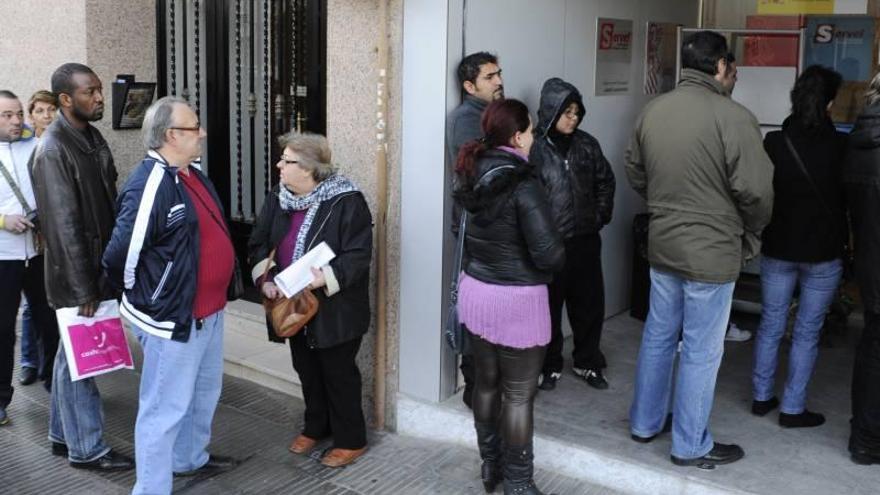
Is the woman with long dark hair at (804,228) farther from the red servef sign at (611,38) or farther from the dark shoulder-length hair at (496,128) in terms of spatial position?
the red servef sign at (611,38)

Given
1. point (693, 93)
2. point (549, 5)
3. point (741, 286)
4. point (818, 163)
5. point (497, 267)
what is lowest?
point (741, 286)

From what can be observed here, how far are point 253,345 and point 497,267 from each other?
2895 mm

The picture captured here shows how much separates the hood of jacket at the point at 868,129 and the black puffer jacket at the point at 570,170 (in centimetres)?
145

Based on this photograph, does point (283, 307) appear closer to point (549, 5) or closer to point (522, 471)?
point (522, 471)

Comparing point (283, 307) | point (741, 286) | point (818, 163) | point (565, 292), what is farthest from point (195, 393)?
point (741, 286)

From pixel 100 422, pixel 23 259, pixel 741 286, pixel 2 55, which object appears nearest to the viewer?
pixel 100 422

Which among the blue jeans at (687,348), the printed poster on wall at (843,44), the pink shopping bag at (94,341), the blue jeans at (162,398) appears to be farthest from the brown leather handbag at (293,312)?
the printed poster on wall at (843,44)

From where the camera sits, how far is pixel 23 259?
5285 millimetres

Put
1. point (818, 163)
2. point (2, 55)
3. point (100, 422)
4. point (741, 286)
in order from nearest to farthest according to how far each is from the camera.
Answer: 1. point (818, 163)
2. point (100, 422)
3. point (741, 286)
4. point (2, 55)

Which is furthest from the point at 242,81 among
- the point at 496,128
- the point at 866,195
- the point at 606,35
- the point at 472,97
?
the point at 866,195

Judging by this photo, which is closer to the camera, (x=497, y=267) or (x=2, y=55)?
(x=497, y=267)

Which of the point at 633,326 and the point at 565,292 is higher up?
the point at 565,292

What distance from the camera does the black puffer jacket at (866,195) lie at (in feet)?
13.3

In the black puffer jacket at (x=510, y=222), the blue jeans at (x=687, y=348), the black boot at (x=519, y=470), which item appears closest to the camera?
the black puffer jacket at (x=510, y=222)
